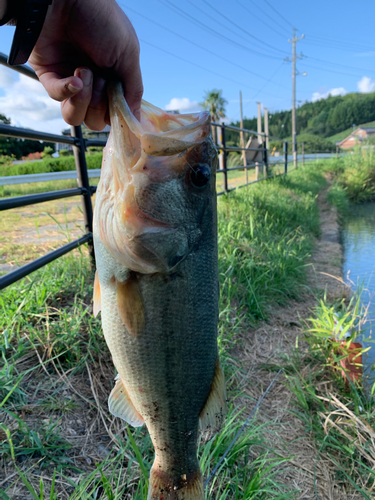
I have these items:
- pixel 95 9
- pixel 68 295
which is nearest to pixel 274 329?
pixel 68 295

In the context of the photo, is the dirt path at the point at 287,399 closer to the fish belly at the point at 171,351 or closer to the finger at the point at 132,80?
the fish belly at the point at 171,351

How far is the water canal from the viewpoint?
14.1ft

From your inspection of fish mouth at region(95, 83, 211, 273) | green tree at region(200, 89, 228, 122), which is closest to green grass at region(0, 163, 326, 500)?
fish mouth at region(95, 83, 211, 273)

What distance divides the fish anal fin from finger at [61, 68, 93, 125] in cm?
60

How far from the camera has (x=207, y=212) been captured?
1318 mm

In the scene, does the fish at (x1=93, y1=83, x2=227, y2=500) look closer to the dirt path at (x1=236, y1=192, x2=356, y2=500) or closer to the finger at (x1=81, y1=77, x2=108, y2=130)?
the finger at (x1=81, y1=77, x2=108, y2=130)

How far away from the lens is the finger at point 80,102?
3.78 feet

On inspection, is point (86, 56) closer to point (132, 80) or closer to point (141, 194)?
point (132, 80)

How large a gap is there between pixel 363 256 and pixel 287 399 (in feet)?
17.8

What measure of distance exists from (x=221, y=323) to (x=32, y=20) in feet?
8.89

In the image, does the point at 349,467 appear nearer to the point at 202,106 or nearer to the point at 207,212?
the point at 207,212

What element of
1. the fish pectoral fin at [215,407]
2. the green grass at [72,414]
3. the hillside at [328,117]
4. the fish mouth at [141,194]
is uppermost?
the hillside at [328,117]

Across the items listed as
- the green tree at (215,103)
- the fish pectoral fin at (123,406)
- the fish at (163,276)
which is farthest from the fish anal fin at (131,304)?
the green tree at (215,103)

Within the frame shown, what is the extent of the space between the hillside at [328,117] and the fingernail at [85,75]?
8889 cm
